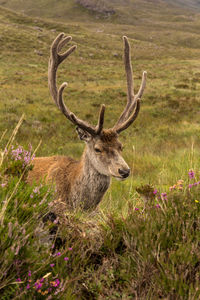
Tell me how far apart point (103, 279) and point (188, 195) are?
43.9 inches

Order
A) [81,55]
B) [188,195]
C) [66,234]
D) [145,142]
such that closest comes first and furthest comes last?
[66,234] < [188,195] < [145,142] < [81,55]

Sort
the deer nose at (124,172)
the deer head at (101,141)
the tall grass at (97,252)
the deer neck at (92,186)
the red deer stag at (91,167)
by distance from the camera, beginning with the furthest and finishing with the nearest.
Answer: the deer neck at (92,186), the red deer stag at (91,167), the deer head at (101,141), the deer nose at (124,172), the tall grass at (97,252)

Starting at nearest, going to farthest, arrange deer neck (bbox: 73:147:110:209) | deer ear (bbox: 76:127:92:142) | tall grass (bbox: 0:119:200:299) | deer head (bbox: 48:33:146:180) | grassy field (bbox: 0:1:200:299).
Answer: tall grass (bbox: 0:119:200:299)
grassy field (bbox: 0:1:200:299)
deer head (bbox: 48:33:146:180)
deer neck (bbox: 73:147:110:209)
deer ear (bbox: 76:127:92:142)

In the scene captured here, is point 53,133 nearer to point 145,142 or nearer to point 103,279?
point 145,142

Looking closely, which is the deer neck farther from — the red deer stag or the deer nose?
the deer nose

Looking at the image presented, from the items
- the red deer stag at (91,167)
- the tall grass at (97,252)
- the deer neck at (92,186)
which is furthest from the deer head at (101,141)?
the tall grass at (97,252)

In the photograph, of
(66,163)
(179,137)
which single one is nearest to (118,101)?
(179,137)

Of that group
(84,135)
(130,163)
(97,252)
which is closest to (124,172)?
(84,135)

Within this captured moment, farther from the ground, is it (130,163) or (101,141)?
(101,141)

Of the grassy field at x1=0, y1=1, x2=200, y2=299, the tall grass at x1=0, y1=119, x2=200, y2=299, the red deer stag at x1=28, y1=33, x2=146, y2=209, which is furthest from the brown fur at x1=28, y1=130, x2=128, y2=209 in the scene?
the tall grass at x1=0, y1=119, x2=200, y2=299

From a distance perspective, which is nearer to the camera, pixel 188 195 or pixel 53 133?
pixel 188 195

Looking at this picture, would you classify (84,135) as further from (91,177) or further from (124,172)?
(124,172)

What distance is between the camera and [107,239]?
8.59 ft

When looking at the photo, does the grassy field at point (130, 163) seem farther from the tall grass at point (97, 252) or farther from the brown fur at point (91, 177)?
the brown fur at point (91, 177)
